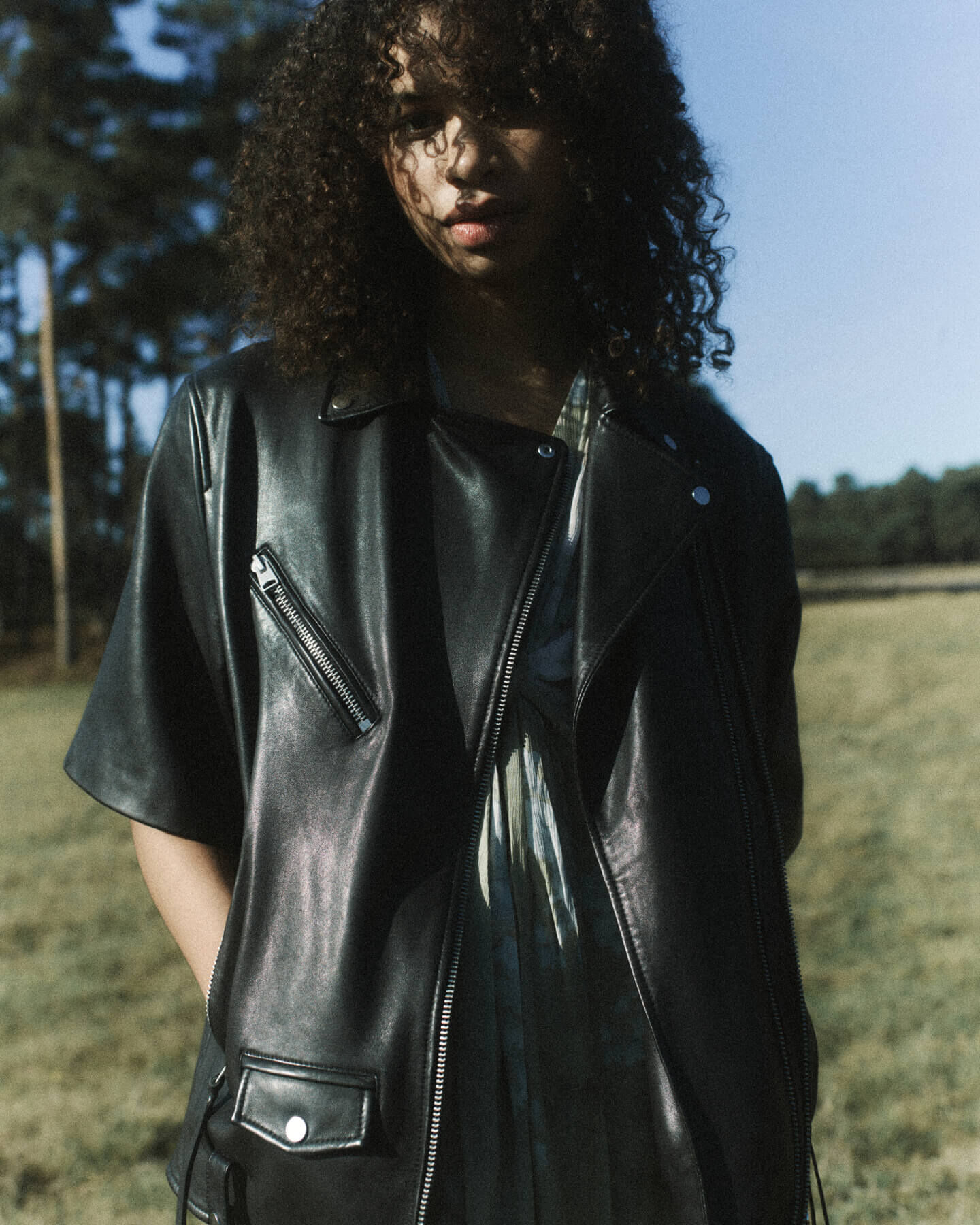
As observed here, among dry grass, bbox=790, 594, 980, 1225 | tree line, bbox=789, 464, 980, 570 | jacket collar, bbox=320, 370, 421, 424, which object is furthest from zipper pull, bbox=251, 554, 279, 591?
tree line, bbox=789, 464, 980, 570

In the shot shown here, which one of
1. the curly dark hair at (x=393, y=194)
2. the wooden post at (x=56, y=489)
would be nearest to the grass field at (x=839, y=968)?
the curly dark hair at (x=393, y=194)

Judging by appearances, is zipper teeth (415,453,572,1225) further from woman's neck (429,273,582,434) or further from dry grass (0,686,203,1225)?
dry grass (0,686,203,1225)

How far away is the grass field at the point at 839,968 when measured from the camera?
2.89 m

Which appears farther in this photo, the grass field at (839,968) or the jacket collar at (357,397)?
the grass field at (839,968)

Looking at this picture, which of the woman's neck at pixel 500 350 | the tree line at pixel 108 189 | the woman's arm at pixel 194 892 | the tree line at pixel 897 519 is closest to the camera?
the woman's arm at pixel 194 892

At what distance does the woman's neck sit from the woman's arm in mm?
605

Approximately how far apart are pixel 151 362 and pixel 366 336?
14.2 m

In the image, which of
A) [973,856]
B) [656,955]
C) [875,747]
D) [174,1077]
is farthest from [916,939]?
[656,955]

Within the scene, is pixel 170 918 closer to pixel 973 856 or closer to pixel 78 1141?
pixel 78 1141

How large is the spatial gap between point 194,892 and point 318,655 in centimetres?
33

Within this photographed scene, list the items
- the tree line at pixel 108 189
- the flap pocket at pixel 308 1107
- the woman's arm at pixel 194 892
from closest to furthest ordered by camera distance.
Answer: the flap pocket at pixel 308 1107
the woman's arm at pixel 194 892
the tree line at pixel 108 189

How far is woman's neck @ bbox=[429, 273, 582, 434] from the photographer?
1.25 m

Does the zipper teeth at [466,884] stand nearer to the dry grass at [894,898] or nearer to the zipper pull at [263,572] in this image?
the zipper pull at [263,572]

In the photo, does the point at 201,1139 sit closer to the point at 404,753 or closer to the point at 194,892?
the point at 194,892
